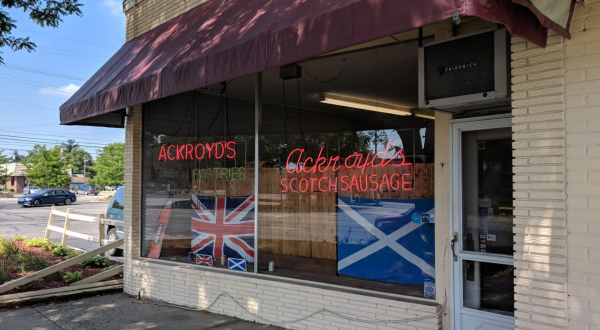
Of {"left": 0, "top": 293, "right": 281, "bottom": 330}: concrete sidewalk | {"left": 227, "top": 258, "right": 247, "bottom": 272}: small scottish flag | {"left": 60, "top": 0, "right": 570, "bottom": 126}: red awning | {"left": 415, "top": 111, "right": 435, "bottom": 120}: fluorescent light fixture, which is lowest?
{"left": 0, "top": 293, "right": 281, "bottom": 330}: concrete sidewalk

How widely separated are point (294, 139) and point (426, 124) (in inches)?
86.4

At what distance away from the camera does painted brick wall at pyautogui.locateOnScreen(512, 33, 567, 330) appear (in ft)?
11.0

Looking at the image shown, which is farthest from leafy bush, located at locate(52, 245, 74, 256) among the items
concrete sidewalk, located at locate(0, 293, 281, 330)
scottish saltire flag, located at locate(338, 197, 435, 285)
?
scottish saltire flag, located at locate(338, 197, 435, 285)

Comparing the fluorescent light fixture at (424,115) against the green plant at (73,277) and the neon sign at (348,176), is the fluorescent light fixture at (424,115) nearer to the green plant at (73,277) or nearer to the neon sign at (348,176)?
the neon sign at (348,176)

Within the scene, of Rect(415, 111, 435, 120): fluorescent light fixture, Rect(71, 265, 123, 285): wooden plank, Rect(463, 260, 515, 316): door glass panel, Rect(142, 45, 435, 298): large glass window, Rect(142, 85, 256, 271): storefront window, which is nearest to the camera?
Rect(463, 260, 515, 316): door glass panel

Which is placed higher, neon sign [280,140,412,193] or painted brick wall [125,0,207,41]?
painted brick wall [125,0,207,41]

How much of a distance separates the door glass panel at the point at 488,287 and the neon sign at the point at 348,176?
4.11ft

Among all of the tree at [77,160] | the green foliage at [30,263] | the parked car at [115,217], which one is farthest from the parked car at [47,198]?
the tree at [77,160]

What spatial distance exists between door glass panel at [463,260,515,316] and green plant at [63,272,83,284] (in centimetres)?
677

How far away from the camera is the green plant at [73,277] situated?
A: 7.88m

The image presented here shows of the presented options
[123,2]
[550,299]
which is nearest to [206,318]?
[550,299]

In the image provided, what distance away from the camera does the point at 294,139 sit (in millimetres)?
6691

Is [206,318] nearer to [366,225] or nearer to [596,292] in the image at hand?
[366,225]

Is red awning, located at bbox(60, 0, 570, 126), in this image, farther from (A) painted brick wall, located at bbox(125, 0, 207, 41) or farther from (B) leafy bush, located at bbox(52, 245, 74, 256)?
(B) leafy bush, located at bbox(52, 245, 74, 256)
